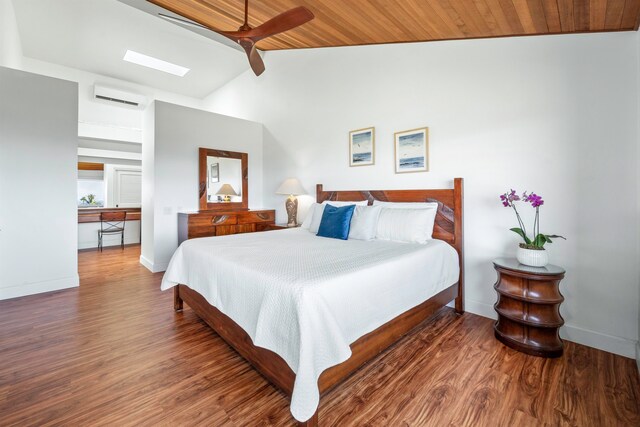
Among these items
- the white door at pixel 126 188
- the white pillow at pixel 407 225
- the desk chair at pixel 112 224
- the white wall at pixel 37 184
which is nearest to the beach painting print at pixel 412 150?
the white pillow at pixel 407 225

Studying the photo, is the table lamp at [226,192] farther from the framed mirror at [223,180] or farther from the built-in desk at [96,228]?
the built-in desk at [96,228]

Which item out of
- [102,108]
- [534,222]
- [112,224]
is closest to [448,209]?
[534,222]

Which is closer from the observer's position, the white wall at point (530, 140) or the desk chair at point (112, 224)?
the white wall at point (530, 140)

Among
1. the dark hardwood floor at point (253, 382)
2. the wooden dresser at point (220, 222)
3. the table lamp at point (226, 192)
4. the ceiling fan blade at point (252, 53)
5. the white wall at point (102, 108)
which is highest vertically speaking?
the white wall at point (102, 108)

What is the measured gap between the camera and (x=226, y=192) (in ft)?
16.6

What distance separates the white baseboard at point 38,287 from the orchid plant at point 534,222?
488 centimetres

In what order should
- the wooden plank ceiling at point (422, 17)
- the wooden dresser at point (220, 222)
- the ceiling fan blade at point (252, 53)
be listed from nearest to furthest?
the wooden plank ceiling at point (422, 17), the ceiling fan blade at point (252, 53), the wooden dresser at point (220, 222)

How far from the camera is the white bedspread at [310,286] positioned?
1.35 m

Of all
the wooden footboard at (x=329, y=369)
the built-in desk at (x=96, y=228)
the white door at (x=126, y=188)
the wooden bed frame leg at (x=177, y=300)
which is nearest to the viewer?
the wooden footboard at (x=329, y=369)

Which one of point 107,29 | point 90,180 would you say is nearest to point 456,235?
point 107,29

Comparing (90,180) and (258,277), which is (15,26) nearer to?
(90,180)

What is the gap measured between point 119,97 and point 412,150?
5987mm

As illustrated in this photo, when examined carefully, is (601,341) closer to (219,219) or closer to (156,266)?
(219,219)

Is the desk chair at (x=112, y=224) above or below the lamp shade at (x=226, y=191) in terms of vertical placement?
below
